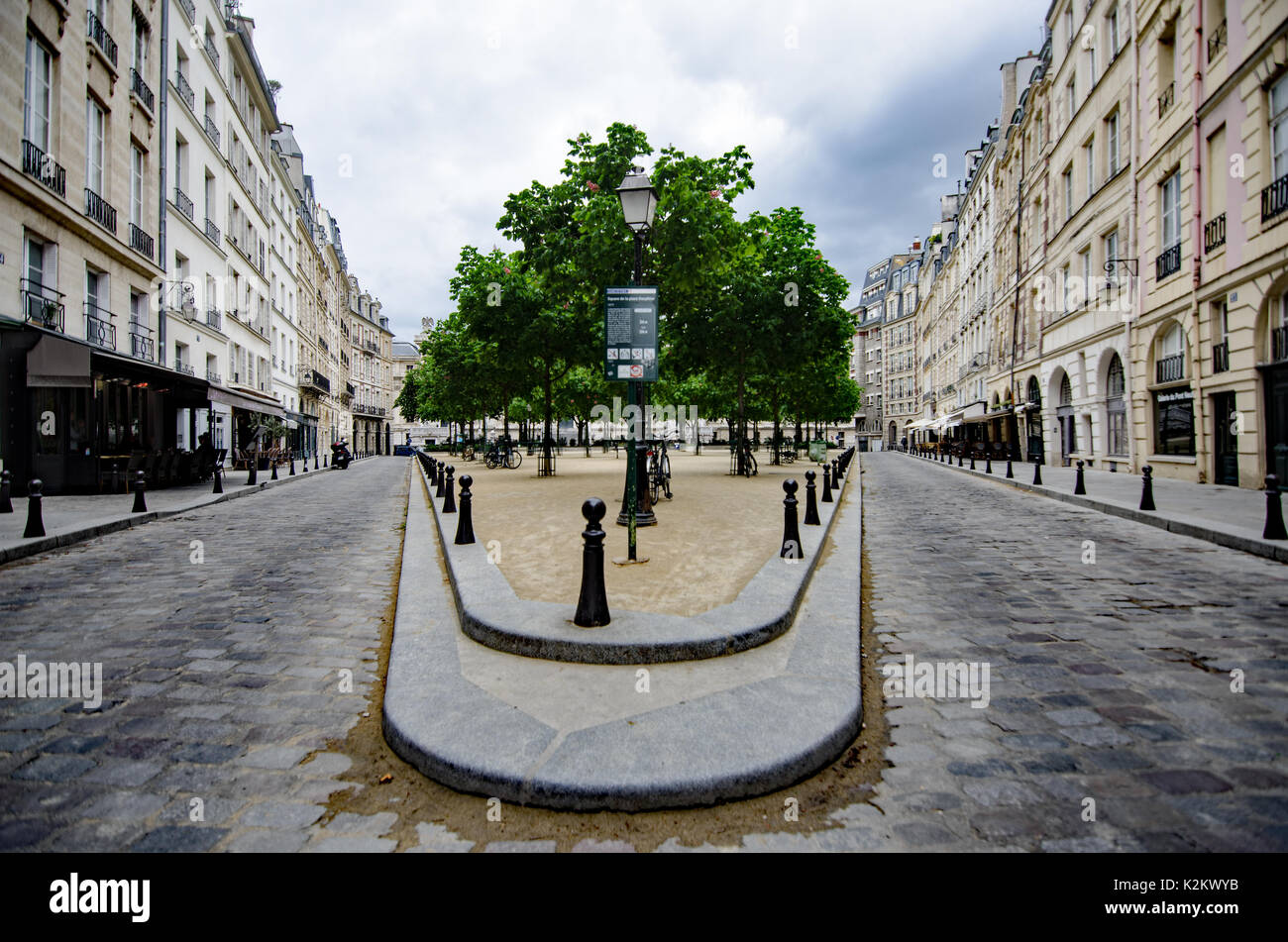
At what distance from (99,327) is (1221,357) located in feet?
87.0

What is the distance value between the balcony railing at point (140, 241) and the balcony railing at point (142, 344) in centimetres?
211

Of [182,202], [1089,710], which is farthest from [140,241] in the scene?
[1089,710]

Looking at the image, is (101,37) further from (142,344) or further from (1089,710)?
(1089,710)

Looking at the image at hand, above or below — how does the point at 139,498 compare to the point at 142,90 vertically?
below

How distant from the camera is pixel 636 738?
2920 millimetres

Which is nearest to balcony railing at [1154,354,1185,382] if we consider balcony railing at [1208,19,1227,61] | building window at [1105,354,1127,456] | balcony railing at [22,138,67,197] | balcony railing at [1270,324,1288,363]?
building window at [1105,354,1127,456]

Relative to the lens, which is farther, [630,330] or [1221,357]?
[1221,357]

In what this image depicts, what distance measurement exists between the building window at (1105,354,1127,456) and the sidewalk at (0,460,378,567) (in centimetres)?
2439

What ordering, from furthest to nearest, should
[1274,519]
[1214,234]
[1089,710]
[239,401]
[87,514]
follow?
[239,401], [1214,234], [87,514], [1274,519], [1089,710]

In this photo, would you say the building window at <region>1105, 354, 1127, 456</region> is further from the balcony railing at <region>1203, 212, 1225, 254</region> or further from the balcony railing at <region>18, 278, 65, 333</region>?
the balcony railing at <region>18, 278, 65, 333</region>

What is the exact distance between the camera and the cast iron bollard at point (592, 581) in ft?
14.3
